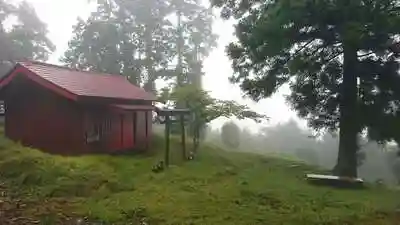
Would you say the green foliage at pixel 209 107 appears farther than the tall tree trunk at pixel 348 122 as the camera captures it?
Yes

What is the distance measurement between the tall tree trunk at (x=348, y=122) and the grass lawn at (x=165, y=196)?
4.21 feet

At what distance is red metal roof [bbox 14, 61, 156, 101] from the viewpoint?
13.9 m

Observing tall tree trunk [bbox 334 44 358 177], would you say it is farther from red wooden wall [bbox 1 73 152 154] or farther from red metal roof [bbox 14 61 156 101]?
red metal roof [bbox 14 61 156 101]

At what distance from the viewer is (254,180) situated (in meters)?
11.3

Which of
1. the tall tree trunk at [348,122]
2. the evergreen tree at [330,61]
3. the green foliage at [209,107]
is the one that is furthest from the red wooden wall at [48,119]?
the tall tree trunk at [348,122]

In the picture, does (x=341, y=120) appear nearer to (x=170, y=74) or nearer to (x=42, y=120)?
(x=42, y=120)

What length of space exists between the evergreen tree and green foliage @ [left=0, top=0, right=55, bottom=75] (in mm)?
17121

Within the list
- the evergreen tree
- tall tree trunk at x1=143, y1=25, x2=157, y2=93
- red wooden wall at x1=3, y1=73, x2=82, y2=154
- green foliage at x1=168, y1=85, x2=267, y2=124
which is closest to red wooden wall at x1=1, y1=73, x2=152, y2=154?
A: red wooden wall at x1=3, y1=73, x2=82, y2=154

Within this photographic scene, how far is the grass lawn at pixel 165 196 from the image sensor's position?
24.7 ft

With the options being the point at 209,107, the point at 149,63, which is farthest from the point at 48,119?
the point at 149,63

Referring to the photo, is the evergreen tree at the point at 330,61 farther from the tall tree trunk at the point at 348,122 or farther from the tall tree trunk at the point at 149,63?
the tall tree trunk at the point at 149,63

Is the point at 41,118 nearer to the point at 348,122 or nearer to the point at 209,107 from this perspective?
the point at 209,107

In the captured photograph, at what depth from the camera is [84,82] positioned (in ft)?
50.9

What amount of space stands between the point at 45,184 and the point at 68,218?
253 cm
